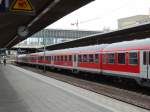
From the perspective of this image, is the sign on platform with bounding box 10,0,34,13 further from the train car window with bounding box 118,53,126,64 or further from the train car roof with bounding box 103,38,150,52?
the train car window with bounding box 118,53,126,64

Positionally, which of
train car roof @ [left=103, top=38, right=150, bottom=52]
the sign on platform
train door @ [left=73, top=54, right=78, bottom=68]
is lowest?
train door @ [left=73, top=54, right=78, bottom=68]

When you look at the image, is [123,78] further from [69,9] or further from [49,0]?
[49,0]

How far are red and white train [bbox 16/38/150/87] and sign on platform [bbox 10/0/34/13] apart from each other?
366 inches

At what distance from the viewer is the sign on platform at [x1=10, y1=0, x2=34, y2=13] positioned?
916cm

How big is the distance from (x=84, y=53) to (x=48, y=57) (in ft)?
60.2

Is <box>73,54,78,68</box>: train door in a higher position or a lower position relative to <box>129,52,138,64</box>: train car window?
lower

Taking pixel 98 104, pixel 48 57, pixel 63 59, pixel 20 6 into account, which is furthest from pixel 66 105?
pixel 48 57

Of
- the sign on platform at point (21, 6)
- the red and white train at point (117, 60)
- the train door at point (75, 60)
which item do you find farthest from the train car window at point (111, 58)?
the sign on platform at point (21, 6)

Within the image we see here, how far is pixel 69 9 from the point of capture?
68.3ft

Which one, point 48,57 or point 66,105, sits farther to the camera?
point 48,57

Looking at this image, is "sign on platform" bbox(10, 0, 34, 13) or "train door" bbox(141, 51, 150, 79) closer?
"sign on platform" bbox(10, 0, 34, 13)

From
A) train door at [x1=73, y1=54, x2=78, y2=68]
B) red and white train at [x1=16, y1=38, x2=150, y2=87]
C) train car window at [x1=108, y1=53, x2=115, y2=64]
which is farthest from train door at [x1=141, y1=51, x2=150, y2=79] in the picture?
train door at [x1=73, y1=54, x2=78, y2=68]

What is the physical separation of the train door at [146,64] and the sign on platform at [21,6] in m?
9.30

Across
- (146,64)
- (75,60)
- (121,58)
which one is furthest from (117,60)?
(75,60)
